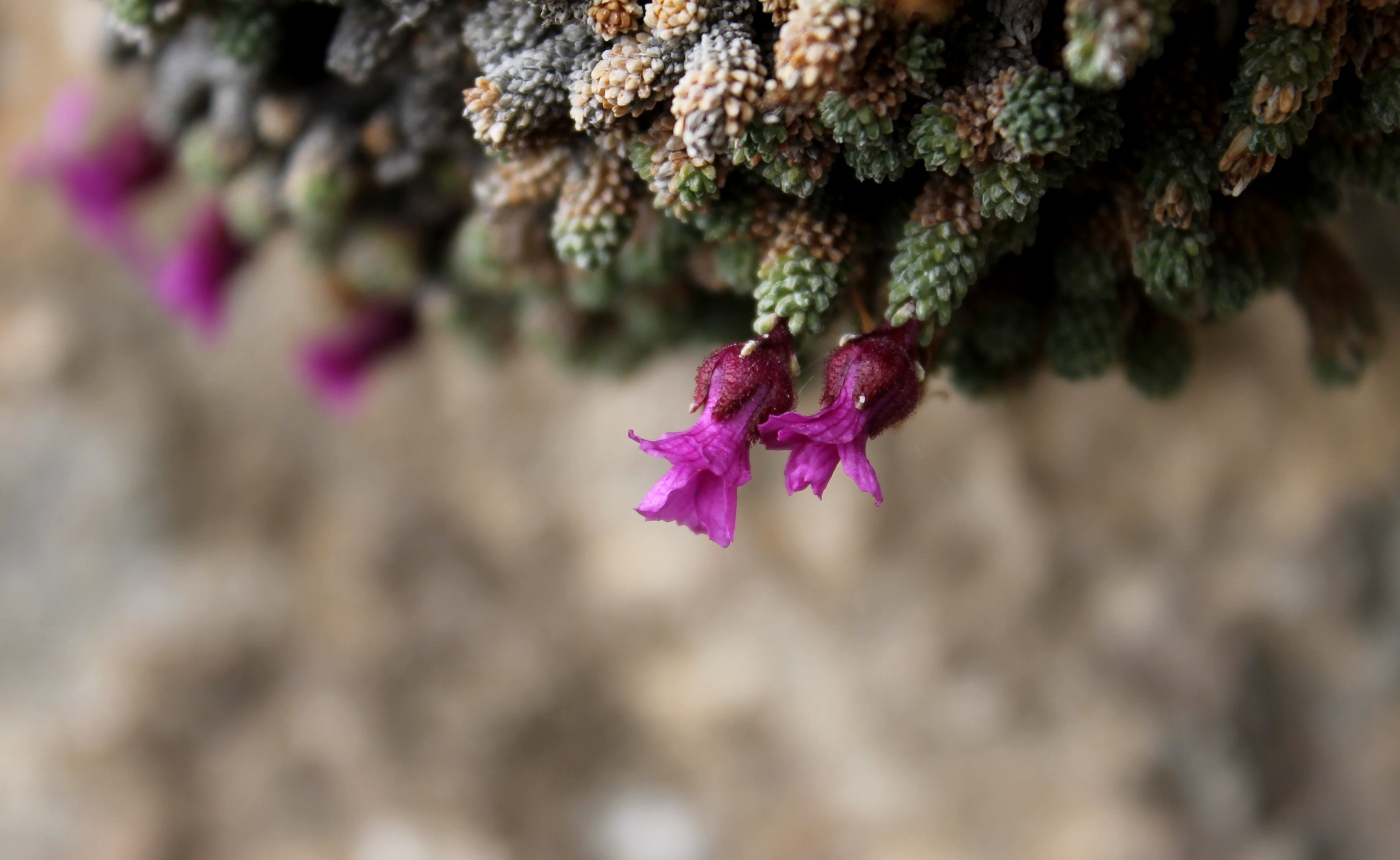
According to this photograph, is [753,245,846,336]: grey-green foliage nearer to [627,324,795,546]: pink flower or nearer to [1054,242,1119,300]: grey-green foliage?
[627,324,795,546]: pink flower

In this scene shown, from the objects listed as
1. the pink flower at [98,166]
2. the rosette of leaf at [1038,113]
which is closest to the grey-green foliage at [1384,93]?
the rosette of leaf at [1038,113]

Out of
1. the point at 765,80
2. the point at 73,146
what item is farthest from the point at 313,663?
the point at 765,80

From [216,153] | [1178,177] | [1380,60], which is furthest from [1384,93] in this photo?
[216,153]

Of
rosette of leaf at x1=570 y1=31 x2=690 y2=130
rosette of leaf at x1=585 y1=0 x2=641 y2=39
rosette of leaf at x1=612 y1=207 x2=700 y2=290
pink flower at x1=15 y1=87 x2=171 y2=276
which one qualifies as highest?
pink flower at x1=15 y1=87 x2=171 y2=276

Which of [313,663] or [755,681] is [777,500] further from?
[313,663]

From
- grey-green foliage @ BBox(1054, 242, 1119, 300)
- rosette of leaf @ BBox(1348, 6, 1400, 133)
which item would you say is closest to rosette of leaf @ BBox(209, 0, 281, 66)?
grey-green foliage @ BBox(1054, 242, 1119, 300)

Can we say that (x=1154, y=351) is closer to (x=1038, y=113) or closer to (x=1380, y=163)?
(x=1380, y=163)
